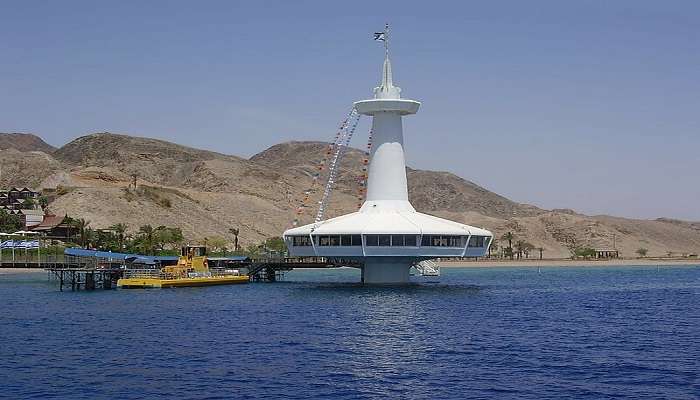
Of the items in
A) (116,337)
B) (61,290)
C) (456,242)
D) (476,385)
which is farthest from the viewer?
(61,290)

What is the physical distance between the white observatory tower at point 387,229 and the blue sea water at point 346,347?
500 cm

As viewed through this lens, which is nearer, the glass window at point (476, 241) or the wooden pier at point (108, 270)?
the glass window at point (476, 241)

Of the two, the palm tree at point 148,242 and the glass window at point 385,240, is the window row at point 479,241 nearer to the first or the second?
the glass window at point 385,240

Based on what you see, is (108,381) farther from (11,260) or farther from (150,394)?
(11,260)

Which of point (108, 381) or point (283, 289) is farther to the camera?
point (283, 289)

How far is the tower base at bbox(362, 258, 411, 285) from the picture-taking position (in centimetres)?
8956

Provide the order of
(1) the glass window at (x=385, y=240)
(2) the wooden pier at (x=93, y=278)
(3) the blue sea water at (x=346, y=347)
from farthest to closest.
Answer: (2) the wooden pier at (x=93, y=278) < (1) the glass window at (x=385, y=240) < (3) the blue sea water at (x=346, y=347)

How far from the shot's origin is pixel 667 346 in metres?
49.2

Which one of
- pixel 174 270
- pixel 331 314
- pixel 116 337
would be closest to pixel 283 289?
pixel 174 270

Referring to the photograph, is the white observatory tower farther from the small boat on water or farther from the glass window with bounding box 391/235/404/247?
the small boat on water

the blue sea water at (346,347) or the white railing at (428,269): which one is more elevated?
the white railing at (428,269)

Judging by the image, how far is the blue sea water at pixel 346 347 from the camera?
36625mm

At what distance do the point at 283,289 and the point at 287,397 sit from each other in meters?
60.2

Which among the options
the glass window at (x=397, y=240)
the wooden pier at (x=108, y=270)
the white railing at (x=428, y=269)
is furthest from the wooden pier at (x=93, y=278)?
the white railing at (x=428, y=269)
